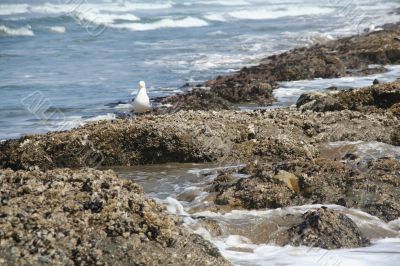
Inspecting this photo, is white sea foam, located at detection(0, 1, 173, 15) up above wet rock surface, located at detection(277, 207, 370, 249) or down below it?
above

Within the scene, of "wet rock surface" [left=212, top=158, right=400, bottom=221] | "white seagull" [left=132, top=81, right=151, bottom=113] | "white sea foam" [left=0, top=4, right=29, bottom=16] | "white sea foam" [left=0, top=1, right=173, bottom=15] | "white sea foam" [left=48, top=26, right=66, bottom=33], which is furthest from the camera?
"white sea foam" [left=0, top=1, right=173, bottom=15]

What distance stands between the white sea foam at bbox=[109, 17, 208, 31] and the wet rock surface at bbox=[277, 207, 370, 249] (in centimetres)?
3074

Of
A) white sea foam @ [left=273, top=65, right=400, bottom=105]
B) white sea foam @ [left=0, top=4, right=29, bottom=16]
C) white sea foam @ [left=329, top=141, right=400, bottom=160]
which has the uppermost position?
white sea foam @ [left=0, top=4, right=29, bottom=16]

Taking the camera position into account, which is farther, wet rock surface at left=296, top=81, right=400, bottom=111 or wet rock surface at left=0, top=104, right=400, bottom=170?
wet rock surface at left=296, top=81, right=400, bottom=111

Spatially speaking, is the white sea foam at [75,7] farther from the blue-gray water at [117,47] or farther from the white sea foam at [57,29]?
the white sea foam at [57,29]

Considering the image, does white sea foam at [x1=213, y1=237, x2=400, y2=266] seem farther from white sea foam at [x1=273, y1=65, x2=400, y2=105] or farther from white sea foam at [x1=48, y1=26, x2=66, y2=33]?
white sea foam at [x1=48, y1=26, x2=66, y2=33]

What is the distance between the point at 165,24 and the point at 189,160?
103 ft

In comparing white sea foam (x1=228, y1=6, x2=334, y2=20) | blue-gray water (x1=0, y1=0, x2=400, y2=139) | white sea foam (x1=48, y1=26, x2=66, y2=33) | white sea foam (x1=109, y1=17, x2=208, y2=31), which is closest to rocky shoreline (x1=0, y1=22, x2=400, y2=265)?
blue-gray water (x1=0, y1=0, x2=400, y2=139)

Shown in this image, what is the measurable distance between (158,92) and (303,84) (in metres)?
3.25

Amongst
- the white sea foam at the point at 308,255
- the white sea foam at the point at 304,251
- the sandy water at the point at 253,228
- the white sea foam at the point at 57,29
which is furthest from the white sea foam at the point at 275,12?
the white sea foam at the point at 308,255

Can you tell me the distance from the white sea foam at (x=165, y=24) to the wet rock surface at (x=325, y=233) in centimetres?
3074

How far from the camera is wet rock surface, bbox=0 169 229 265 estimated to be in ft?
10.9

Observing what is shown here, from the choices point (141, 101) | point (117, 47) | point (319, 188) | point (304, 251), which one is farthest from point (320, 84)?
point (117, 47)

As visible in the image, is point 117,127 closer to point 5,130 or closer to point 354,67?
point 5,130
